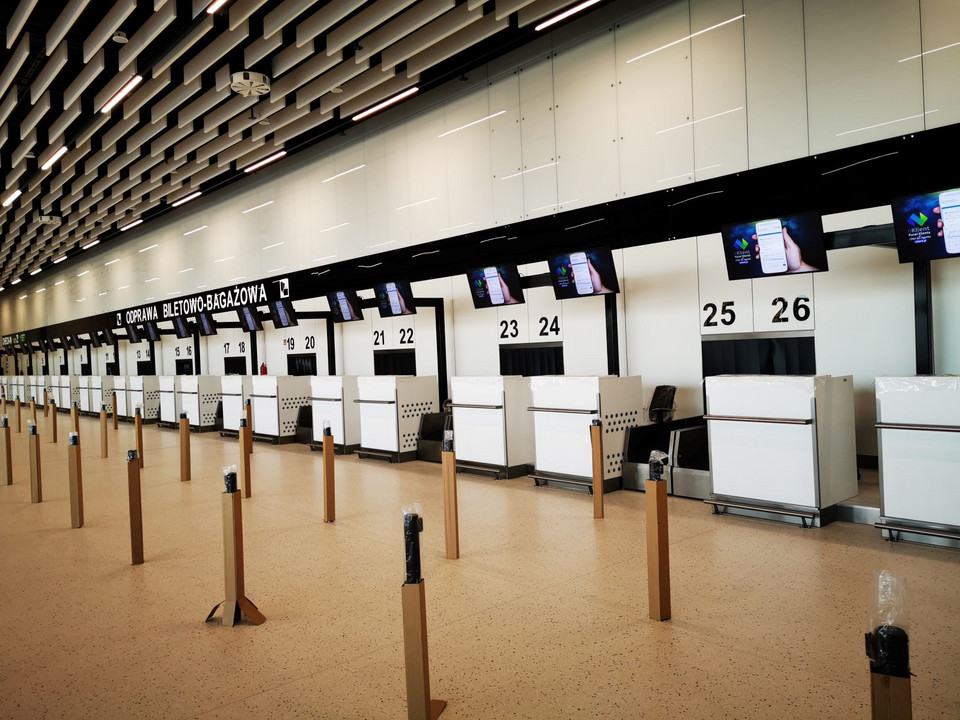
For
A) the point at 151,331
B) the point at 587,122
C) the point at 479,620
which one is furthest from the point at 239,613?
the point at 151,331

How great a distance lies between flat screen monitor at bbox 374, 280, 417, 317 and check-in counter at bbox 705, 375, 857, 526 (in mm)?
6204

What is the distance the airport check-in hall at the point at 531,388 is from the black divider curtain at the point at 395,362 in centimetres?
7

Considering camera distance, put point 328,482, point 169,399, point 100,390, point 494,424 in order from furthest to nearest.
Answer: point 100,390
point 169,399
point 494,424
point 328,482

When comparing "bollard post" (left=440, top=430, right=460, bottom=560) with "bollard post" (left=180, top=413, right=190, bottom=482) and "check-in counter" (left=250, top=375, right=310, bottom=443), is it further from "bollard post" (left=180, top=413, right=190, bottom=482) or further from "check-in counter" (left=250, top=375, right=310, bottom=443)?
"check-in counter" (left=250, top=375, right=310, bottom=443)

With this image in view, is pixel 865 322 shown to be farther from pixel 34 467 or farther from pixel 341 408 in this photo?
pixel 34 467

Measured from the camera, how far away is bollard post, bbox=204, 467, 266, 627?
383cm

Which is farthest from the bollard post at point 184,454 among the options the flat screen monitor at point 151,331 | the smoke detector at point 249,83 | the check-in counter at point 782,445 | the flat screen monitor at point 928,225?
the flat screen monitor at point 151,331

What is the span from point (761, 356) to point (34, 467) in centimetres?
872

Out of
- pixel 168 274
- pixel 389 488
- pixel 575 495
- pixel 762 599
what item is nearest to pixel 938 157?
pixel 762 599

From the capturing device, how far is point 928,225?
18.9ft

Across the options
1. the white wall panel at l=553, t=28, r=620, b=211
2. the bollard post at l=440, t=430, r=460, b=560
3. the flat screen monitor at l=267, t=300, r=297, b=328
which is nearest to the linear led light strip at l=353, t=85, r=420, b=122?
the white wall panel at l=553, t=28, r=620, b=211

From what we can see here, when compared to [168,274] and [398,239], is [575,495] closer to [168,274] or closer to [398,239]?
[398,239]

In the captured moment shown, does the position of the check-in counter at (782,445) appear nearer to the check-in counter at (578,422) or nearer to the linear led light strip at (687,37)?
the check-in counter at (578,422)

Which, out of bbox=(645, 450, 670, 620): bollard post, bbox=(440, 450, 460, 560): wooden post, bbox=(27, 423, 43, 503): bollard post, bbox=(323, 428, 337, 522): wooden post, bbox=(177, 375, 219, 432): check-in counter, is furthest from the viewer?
bbox=(177, 375, 219, 432): check-in counter
